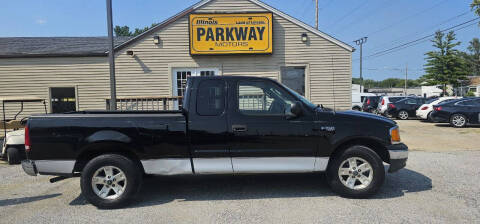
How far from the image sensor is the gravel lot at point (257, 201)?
3617 millimetres

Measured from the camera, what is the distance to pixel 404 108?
1719cm

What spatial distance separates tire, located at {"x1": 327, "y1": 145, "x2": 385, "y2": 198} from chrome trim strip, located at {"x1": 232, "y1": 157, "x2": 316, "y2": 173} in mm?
373

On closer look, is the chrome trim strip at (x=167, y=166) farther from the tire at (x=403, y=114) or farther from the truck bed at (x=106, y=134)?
the tire at (x=403, y=114)

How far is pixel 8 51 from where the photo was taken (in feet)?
37.0

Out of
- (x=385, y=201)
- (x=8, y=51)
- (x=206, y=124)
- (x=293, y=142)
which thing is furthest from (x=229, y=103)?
(x=8, y=51)

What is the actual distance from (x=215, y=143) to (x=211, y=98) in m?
0.66

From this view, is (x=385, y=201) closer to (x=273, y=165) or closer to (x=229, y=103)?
(x=273, y=165)

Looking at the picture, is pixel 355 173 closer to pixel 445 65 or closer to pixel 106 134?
pixel 106 134

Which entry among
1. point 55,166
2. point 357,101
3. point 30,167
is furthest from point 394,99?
point 30,167

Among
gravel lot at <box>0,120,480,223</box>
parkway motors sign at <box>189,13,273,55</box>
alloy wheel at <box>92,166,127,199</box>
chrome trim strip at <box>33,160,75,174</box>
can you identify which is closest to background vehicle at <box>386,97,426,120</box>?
parkway motors sign at <box>189,13,273,55</box>

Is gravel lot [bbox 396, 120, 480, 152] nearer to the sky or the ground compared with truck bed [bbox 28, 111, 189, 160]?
nearer to the ground

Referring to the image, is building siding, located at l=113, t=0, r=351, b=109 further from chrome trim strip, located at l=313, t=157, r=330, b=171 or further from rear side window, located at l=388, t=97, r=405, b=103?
rear side window, located at l=388, t=97, r=405, b=103

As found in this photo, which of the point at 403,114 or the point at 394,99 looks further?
the point at 394,99

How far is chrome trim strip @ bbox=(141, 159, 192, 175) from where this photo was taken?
4.06m
